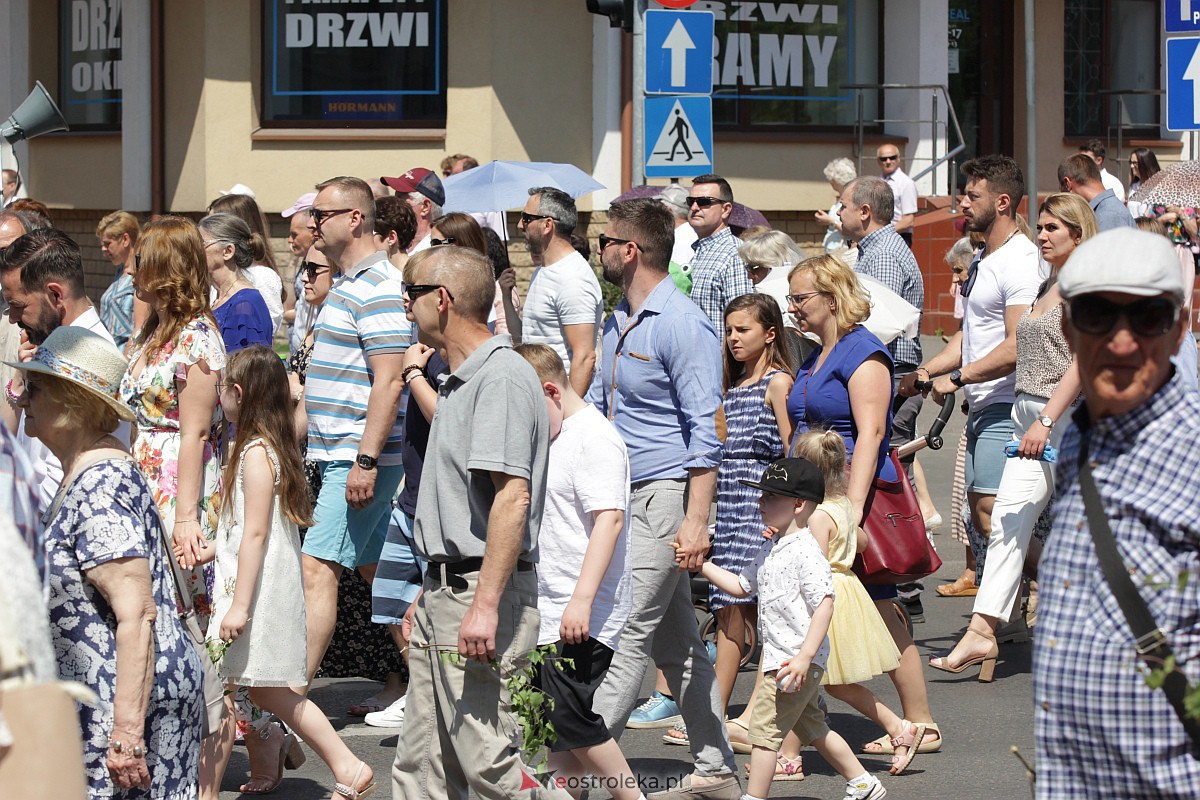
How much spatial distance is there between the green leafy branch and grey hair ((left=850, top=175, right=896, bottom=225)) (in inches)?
186

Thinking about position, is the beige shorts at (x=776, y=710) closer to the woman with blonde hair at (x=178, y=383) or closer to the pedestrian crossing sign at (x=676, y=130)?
the woman with blonde hair at (x=178, y=383)

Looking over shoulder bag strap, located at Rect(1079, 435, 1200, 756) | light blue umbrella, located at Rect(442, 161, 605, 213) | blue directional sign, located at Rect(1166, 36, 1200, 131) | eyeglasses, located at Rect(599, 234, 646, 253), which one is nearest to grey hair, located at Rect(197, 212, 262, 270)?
eyeglasses, located at Rect(599, 234, 646, 253)

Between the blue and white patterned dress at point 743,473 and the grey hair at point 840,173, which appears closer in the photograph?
the blue and white patterned dress at point 743,473

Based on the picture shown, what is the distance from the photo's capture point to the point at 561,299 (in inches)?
301

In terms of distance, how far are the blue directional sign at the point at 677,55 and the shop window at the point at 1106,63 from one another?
10.5 m

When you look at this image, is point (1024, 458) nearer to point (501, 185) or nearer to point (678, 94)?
point (678, 94)

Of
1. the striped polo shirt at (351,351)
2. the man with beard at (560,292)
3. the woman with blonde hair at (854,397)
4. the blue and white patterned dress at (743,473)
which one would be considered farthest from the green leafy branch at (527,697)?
the man with beard at (560,292)

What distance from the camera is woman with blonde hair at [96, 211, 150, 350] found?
912 centimetres

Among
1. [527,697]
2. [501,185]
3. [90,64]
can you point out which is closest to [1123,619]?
[527,697]

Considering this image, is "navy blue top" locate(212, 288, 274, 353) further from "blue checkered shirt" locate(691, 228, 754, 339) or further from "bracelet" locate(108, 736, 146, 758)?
"bracelet" locate(108, 736, 146, 758)

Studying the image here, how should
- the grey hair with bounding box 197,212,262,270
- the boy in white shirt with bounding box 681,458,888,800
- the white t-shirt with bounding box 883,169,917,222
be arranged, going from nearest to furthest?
the boy in white shirt with bounding box 681,458,888,800 < the grey hair with bounding box 197,212,262,270 < the white t-shirt with bounding box 883,169,917,222

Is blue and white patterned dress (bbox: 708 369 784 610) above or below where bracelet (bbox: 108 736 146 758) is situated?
above

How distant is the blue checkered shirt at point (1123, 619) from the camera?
295 cm

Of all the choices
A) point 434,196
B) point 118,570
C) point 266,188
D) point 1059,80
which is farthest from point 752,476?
point 1059,80
